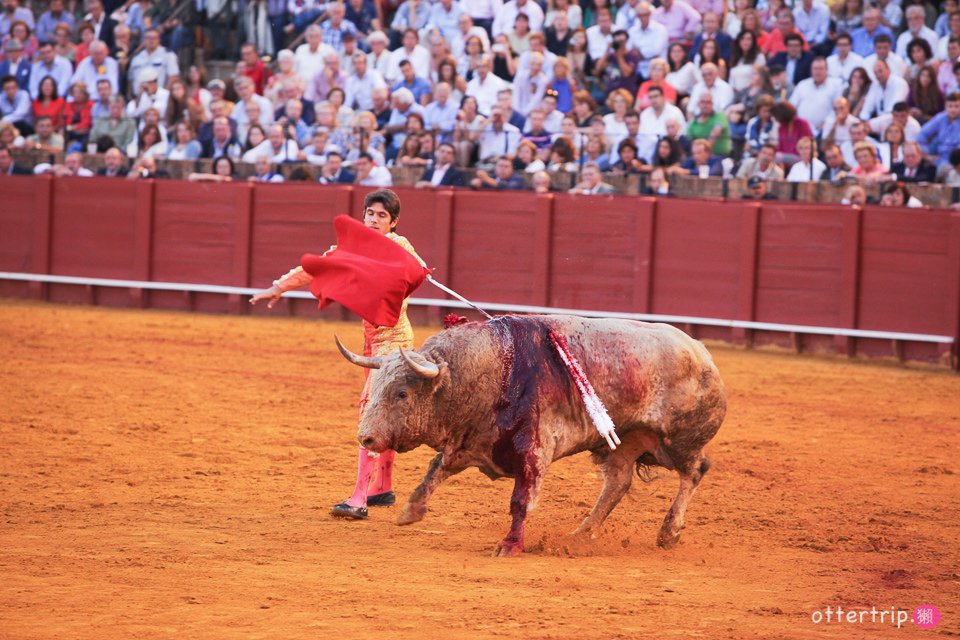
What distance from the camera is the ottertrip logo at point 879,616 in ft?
15.9

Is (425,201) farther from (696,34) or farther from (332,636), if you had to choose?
(332,636)

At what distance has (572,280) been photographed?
561 inches

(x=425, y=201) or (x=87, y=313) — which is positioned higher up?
(x=425, y=201)

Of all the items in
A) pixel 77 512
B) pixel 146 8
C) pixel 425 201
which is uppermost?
pixel 146 8

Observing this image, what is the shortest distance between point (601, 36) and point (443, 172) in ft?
8.65

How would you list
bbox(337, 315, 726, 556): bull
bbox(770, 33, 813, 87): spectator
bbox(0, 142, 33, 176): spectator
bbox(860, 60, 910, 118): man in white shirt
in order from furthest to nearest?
1. bbox(0, 142, 33, 176): spectator
2. bbox(770, 33, 813, 87): spectator
3. bbox(860, 60, 910, 118): man in white shirt
4. bbox(337, 315, 726, 556): bull

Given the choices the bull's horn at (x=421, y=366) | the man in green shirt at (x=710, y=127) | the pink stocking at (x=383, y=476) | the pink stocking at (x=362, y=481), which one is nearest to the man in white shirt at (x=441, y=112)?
the man in green shirt at (x=710, y=127)

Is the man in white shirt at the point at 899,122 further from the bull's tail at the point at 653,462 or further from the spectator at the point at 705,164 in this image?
the bull's tail at the point at 653,462

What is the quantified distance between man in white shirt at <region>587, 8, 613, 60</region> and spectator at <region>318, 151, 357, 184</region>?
3.17 m

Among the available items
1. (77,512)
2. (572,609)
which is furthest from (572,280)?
(572,609)

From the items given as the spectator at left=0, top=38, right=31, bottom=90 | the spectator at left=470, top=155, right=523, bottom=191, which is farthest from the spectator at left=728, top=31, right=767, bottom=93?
the spectator at left=0, top=38, right=31, bottom=90

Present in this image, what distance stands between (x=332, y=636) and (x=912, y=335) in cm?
954

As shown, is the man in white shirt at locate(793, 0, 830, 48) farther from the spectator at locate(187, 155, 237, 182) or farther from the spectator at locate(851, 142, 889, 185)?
the spectator at locate(187, 155, 237, 182)

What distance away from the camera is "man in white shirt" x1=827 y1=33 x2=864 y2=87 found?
14062 millimetres
